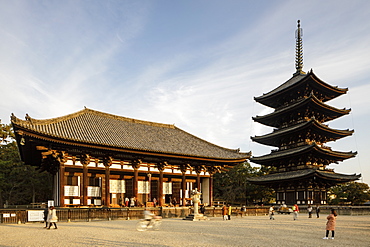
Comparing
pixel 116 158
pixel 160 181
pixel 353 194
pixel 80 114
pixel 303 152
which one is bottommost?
pixel 353 194

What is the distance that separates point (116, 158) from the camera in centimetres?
2867

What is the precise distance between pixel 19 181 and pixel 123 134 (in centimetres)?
2414

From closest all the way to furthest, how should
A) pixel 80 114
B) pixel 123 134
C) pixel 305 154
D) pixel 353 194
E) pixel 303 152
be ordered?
1. pixel 123 134
2. pixel 80 114
3. pixel 303 152
4. pixel 305 154
5. pixel 353 194

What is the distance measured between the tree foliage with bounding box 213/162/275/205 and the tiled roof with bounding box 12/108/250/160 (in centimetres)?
2002

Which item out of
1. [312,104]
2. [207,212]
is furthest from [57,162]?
[312,104]

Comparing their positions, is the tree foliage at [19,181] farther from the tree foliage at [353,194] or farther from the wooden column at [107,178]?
the tree foliage at [353,194]

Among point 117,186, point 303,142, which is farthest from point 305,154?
point 117,186

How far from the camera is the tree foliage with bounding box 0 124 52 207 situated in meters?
44.4

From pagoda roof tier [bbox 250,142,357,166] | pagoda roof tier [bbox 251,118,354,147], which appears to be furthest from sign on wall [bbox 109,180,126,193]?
pagoda roof tier [bbox 251,118,354,147]

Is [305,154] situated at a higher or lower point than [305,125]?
lower

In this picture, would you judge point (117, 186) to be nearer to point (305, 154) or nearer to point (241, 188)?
point (305, 154)

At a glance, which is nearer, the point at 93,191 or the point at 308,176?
the point at 93,191

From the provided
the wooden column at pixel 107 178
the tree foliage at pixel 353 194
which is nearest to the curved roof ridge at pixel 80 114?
the wooden column at pixel 107 178

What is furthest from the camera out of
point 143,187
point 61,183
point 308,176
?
point 308,176
